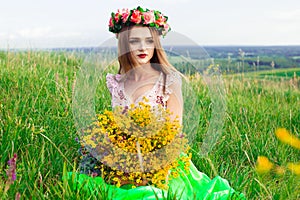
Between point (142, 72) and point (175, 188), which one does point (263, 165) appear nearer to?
point (175, 188)

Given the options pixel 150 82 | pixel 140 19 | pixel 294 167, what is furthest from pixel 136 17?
pixel 294 167

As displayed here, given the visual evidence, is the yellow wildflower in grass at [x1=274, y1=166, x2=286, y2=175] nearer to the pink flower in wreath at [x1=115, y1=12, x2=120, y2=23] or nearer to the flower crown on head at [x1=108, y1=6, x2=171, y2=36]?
the flower crown on head at [x1=108, y1=6, x2=171, y2=36]

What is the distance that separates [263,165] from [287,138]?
609mm

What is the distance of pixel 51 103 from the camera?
12.1ft

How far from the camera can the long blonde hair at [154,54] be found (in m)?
2.62

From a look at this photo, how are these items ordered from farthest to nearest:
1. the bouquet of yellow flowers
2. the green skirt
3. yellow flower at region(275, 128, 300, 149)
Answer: yellow flower at region(275, 128, 300, 149)
the bouquet of yellow flowers
the green skirt

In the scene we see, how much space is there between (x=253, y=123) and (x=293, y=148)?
1.52 feet

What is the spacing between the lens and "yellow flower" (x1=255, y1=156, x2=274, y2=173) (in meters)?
Result: 3.21

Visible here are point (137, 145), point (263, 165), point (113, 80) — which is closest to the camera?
point (137, 145)

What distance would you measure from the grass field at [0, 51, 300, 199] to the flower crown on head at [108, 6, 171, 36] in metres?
0.57

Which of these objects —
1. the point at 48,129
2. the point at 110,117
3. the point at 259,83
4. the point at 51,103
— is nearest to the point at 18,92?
the point at 51,103

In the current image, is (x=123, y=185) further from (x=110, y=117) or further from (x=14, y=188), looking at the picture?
(x=14, y=188)

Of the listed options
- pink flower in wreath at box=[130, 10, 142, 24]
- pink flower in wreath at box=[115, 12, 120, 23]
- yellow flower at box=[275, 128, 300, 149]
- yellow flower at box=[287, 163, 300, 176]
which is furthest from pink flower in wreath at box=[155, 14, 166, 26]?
yellow flower at box=[275, 128, 300, 149]

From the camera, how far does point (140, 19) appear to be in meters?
2.56
